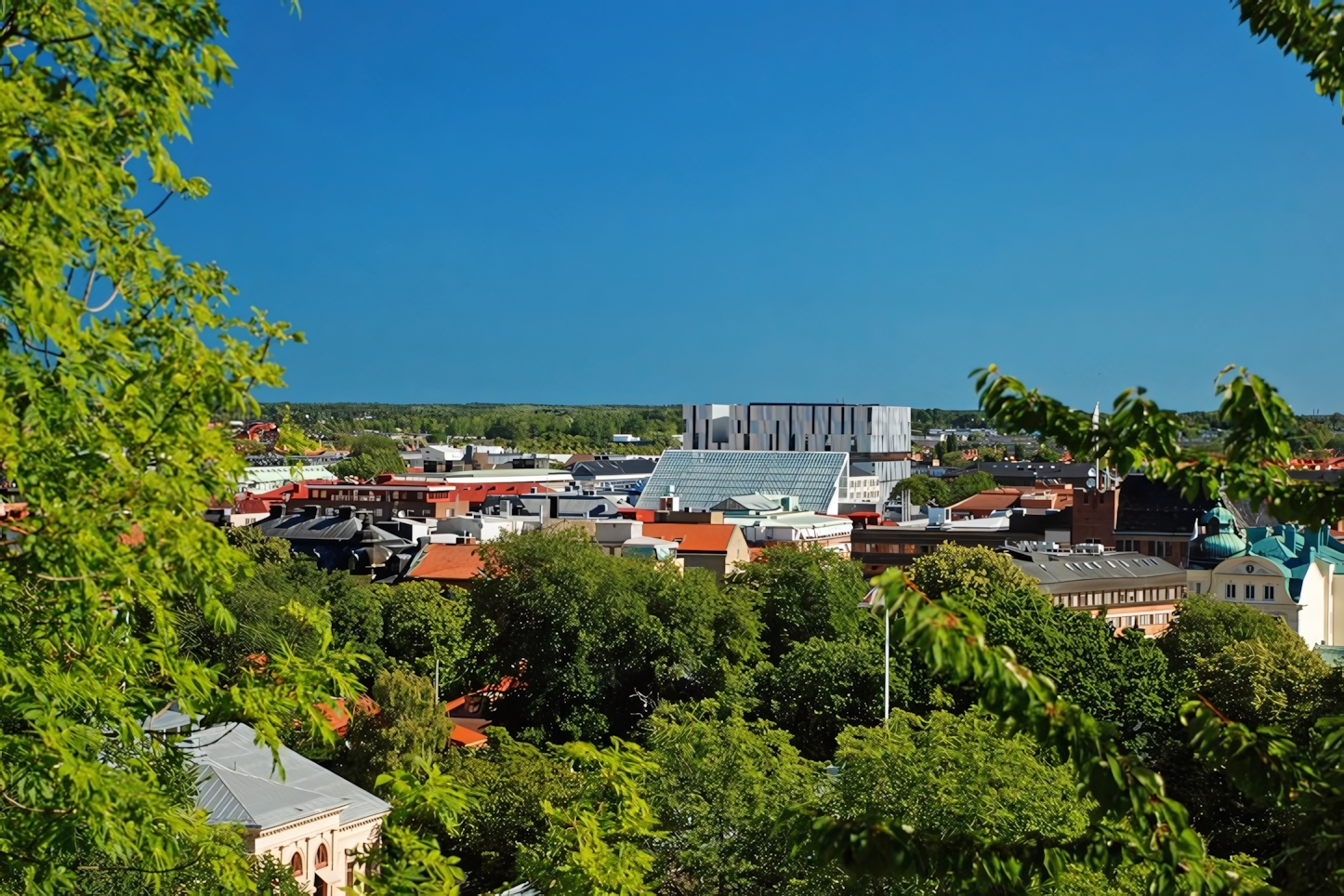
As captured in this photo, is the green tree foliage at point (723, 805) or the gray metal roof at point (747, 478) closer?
the green tree foliage at point (723, 805)

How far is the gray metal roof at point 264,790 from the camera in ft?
111

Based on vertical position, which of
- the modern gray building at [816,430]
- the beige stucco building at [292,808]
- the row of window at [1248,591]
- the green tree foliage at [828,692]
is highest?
the modern gray building at [816,430]

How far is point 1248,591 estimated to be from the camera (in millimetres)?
78875

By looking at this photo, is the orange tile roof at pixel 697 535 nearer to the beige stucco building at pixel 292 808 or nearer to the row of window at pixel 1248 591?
the row of window at pixel 1248 591

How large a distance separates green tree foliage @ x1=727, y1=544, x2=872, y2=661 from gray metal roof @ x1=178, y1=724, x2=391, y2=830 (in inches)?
887

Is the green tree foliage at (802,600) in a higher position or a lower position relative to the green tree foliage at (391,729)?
higher

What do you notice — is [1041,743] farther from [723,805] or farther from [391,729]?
[391,729]

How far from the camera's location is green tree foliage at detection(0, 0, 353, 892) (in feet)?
25.5

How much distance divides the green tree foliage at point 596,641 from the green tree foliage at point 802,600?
3.77 m

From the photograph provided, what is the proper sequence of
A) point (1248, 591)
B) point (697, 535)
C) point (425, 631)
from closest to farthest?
point (425, 631) → point (1248, 591) → point (697, 535)

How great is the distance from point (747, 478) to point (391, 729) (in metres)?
93.4

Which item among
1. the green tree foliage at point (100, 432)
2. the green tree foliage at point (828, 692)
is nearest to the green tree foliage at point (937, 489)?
the green tree foliage at point (828, 692)

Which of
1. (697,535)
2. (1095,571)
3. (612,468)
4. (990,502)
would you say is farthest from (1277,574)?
(612,468)

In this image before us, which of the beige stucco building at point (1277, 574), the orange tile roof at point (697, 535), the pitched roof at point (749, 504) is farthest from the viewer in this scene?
the pitched roof at point (749, 504)
